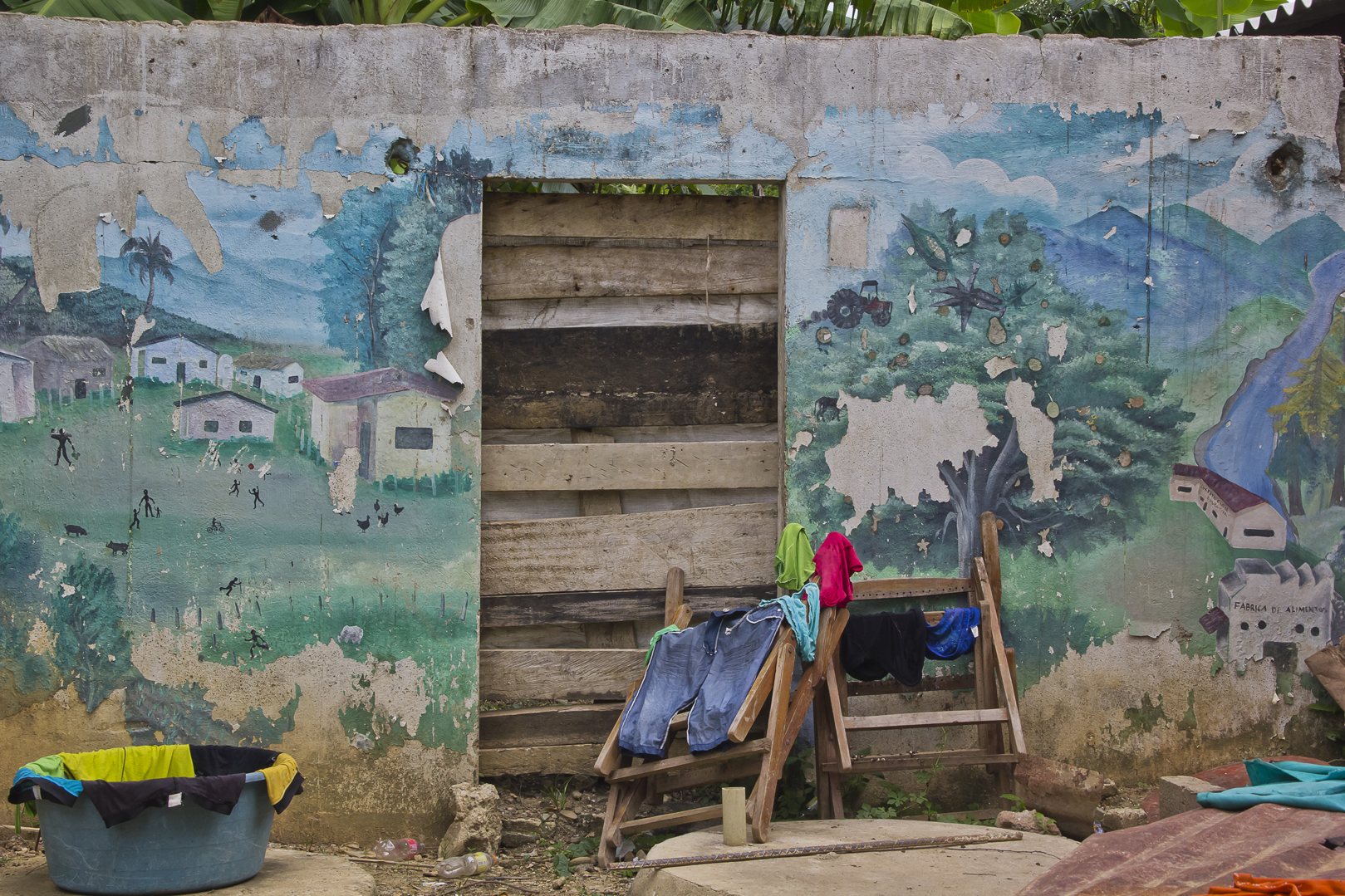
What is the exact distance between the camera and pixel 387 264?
5.05 m

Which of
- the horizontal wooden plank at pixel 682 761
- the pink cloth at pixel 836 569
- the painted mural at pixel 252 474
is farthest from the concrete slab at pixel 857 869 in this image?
the painted mural at pixel 252 474

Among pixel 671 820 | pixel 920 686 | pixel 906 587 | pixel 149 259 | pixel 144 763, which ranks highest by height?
pixel 149 259

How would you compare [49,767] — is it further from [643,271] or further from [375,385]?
[643,271]

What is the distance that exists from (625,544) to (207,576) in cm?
193

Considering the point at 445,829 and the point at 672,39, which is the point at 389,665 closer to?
the point at 445,829

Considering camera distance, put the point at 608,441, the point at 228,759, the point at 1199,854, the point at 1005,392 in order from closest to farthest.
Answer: the point at 1199,854, the point at 228,759, the point at 1005,392, the point at 608,441

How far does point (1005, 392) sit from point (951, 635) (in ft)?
3.88

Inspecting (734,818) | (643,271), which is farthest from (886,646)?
(643,271)

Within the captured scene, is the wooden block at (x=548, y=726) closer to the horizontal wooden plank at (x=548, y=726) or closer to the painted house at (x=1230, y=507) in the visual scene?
the horizontal wooden plank at (x=548, y=726)

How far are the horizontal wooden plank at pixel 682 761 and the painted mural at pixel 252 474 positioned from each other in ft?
2.49

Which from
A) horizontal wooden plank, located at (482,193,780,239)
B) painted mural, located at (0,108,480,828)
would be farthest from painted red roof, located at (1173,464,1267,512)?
painted mural, located at (0,108,480,828)

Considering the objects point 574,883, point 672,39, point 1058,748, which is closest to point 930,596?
point 1058,748

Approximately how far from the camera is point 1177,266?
5.26 m

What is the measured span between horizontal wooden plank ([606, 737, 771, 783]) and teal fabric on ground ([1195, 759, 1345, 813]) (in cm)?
165
